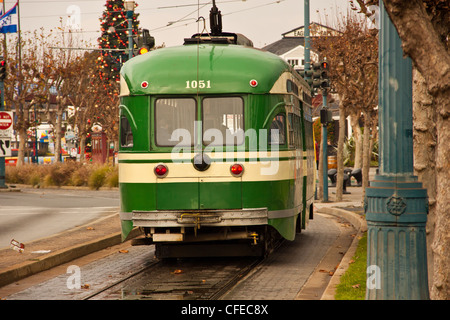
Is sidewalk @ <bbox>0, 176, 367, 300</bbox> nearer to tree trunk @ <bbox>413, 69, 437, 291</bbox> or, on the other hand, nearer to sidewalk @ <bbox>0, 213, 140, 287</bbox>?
sidewalk @ <bbox>0, 213, 140, 287</bbox>

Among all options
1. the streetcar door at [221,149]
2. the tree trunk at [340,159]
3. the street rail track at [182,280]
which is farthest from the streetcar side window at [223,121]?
the tree trunk at [340,159]

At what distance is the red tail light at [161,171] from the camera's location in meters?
11.6

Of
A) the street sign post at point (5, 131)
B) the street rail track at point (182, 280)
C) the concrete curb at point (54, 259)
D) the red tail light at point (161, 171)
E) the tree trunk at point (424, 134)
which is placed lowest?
the street rail track at point (182, 280)

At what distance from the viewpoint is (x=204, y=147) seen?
1162cm

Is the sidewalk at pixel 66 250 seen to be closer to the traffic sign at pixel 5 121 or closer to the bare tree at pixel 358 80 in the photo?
the bare tree at pixel 358 80

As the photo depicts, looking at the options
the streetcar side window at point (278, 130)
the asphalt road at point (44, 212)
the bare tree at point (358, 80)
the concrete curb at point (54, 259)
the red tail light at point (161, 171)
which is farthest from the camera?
the bare tree at point (358, 80)

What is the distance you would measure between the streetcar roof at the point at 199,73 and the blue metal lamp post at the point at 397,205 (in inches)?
206

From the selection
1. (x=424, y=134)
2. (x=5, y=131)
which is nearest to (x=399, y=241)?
(x=424, y=134)

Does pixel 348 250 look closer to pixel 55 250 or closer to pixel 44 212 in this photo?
pixel 55 250

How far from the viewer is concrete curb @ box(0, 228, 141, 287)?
10790mm

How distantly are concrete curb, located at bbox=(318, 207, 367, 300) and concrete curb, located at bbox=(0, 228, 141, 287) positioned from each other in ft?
14.3

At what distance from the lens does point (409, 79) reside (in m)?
6.58

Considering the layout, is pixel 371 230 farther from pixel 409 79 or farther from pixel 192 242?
pixel 192 242
